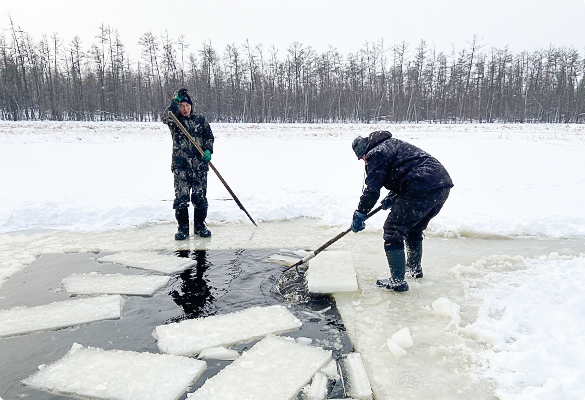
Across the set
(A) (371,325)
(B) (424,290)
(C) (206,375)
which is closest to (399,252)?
(B) (424,290)

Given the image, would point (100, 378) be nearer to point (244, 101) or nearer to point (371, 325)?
point (371, 325)

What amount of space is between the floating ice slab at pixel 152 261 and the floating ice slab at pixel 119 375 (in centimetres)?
152

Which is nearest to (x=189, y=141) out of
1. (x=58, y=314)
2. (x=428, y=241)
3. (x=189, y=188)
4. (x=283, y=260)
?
(x=189, y=188)

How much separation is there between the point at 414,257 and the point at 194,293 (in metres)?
2.17

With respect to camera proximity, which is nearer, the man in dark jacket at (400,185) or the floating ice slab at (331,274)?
the man in dark jacket at (400,185)

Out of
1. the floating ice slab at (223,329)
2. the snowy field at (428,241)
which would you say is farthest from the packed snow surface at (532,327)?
the floating ice slab at (223,329)

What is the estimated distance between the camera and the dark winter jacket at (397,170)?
3.17 m

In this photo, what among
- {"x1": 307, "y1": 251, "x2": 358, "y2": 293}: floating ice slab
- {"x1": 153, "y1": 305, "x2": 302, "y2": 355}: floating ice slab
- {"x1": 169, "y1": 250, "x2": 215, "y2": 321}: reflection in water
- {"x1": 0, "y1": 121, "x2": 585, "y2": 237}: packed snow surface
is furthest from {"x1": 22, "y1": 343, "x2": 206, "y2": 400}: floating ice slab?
{"x1": 0, "y1": 121, "x2": 585, "y2": 237}: packed snow surface

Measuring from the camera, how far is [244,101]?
144 feet

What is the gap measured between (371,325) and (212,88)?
47.0 metres

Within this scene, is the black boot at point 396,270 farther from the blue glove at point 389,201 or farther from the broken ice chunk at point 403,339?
the broken ice chunk at point 403,339

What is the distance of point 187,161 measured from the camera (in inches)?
196

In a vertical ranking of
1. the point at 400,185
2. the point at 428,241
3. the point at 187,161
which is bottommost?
the point at 428,241

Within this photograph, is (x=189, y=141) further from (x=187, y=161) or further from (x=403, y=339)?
(x=403, y=339)
